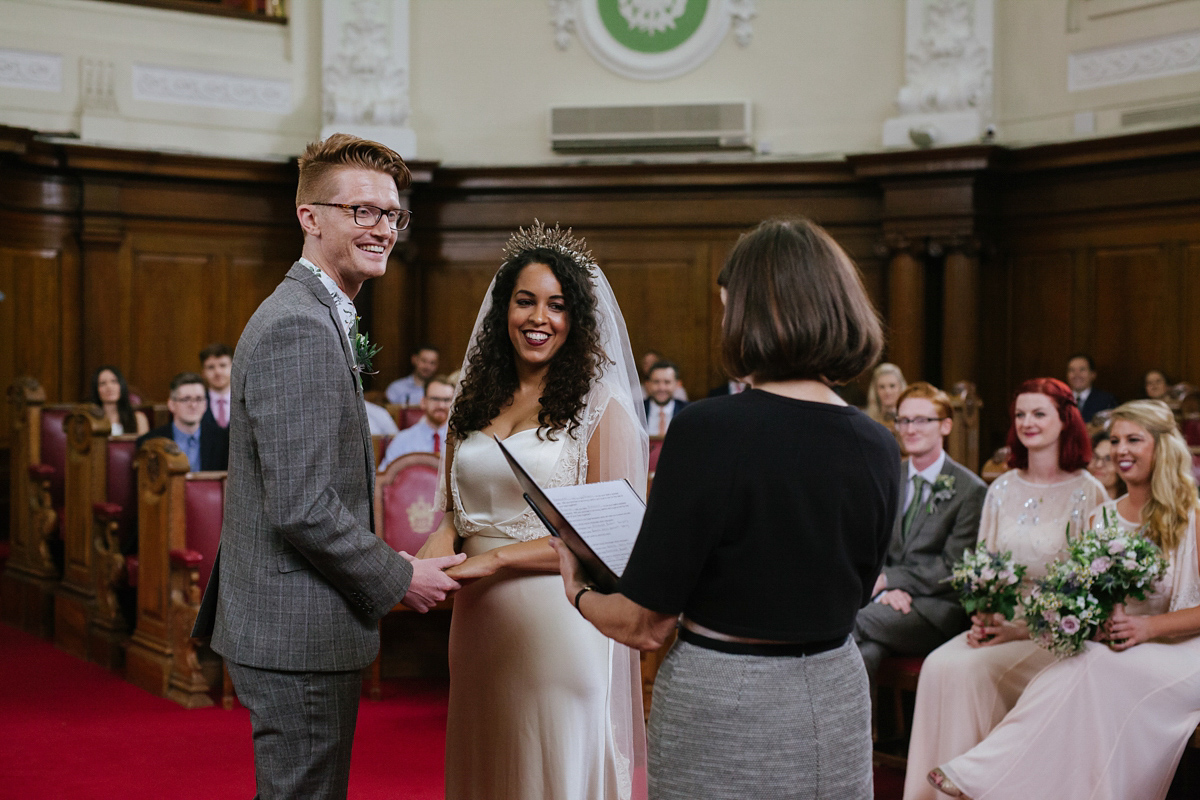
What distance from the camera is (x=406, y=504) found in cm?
525

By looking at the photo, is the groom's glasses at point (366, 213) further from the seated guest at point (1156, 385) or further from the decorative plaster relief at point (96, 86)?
the decorative plaster relief at point (96, 86)

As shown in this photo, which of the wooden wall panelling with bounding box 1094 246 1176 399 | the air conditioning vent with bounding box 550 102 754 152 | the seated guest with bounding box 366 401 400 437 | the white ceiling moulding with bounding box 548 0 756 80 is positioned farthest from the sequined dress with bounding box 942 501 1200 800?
the white ceiling moulding with bounding box 548 0 756 80

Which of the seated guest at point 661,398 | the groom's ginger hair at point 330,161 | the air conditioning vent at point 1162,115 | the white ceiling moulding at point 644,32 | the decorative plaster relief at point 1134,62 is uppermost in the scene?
the white ceiling moulding at point 644,32

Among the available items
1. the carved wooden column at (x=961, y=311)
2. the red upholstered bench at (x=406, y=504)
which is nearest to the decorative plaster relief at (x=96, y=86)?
the red upholstered bench at (x=406, y=504)

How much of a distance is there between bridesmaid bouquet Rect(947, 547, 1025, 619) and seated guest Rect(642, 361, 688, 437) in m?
4.77

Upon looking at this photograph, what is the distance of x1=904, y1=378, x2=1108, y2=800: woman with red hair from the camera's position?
3660mm

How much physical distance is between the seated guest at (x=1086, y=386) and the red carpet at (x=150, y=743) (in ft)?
18.7

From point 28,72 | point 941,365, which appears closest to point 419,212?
point 28,72

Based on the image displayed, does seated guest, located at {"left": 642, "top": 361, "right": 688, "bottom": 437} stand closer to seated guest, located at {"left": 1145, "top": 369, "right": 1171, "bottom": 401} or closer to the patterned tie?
seated guest, located at {"left": 1145, "top": 369, "right": 1171, "bottom": 401}

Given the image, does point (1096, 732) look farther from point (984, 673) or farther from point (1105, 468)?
point (1105, 468)

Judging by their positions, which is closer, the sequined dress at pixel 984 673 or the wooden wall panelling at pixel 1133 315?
the sequined dress at pixel 984 673

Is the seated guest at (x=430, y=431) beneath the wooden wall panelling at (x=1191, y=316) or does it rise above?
beneath

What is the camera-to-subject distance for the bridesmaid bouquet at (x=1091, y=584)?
333 cm

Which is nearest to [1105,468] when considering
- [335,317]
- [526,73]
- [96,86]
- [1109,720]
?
[1109,720]
